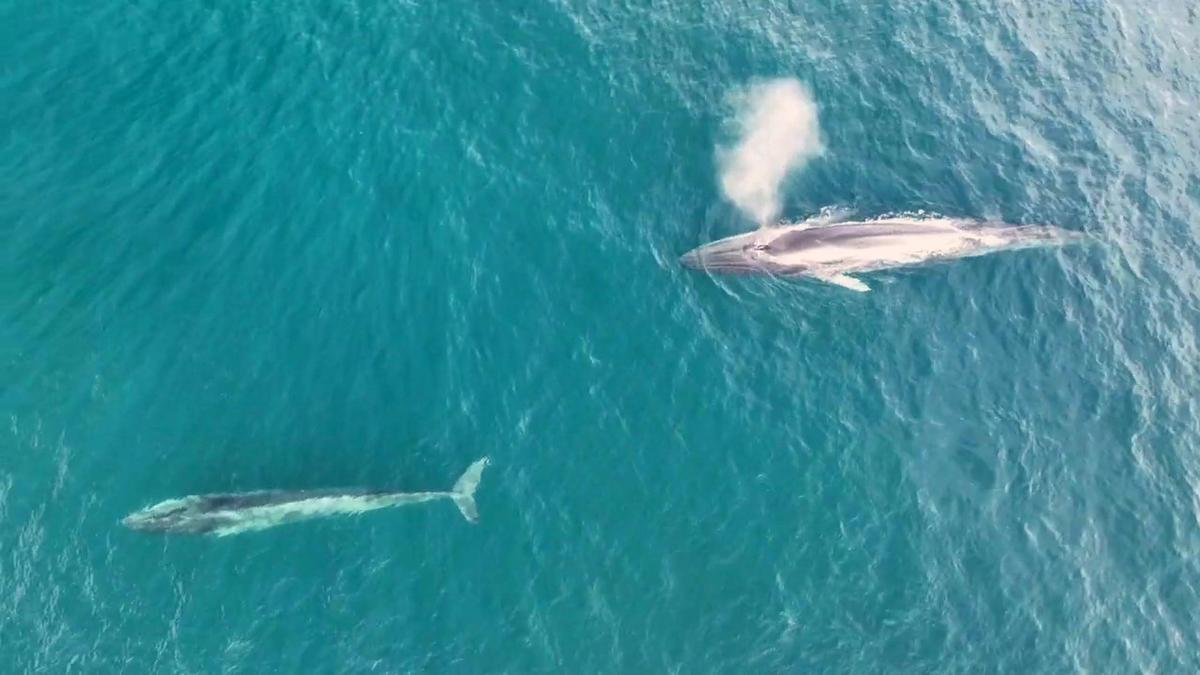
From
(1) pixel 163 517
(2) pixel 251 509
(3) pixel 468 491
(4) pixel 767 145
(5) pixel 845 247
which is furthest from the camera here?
(4) pixel 767 145

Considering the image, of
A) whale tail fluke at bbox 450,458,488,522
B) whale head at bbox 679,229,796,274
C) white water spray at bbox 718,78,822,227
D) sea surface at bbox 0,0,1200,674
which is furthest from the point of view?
white water spray at bbox 718,78,822,227

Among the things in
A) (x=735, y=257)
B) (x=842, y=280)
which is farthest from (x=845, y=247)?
(x=735, y=257)

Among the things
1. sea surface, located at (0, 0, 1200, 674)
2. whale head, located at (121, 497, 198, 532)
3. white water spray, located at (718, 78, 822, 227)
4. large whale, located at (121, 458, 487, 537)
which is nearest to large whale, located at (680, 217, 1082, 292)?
sea surface, located at (0, 0, 1200, 674)

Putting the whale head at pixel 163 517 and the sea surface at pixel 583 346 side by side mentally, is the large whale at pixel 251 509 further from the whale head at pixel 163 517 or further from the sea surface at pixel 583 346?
the sea surface at pixel 583 346

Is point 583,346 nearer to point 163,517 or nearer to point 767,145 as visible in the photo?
point 767,145

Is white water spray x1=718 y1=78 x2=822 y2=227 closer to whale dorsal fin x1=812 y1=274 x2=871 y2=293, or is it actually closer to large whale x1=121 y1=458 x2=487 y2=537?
whale dorsal fin x1=812 y1=274 x2=871 y2=293

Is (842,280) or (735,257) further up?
(735,257)

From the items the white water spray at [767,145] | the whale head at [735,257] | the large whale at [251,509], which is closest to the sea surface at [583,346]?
the large whale at [251,509]
